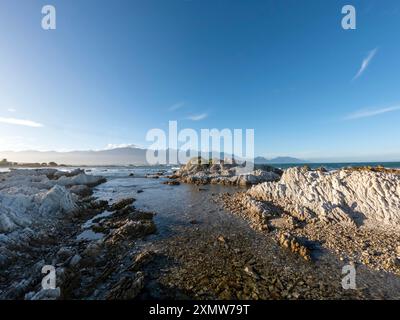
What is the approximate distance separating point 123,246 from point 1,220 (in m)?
7.54

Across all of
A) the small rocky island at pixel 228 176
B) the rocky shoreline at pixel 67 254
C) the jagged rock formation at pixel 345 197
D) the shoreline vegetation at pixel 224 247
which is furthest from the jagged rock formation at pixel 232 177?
the rocky shoreline at pixel 67 254

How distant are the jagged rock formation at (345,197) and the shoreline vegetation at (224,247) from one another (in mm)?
72

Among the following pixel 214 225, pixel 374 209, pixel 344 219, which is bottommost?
pixel 214 225

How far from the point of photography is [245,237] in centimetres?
1269

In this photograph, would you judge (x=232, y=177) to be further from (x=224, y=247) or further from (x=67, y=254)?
(x=67, y=254)

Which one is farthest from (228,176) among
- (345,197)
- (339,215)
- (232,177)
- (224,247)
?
(224,247)

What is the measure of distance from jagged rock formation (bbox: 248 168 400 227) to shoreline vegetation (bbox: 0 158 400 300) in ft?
0.24

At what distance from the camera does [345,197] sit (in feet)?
49.2

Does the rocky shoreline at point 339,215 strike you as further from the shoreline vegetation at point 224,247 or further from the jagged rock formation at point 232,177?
the jagged rock formation at point 232,177

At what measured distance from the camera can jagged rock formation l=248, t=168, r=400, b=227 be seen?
12883mm

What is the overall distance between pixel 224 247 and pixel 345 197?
37.2ft

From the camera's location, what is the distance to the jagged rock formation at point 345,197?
1288 centimetres
